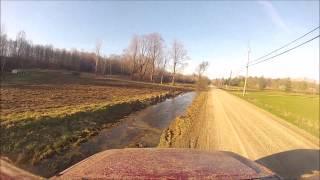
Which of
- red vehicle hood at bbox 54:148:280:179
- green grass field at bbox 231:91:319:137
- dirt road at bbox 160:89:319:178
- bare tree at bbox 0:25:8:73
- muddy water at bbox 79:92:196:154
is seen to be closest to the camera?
red vehicle hood at bbox 54:148:280:179

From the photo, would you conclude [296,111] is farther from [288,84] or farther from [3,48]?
[288,84]

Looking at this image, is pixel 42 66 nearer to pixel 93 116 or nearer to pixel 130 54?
pixel 130 54

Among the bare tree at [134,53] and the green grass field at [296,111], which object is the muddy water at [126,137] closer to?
the green grass field at [296,111]

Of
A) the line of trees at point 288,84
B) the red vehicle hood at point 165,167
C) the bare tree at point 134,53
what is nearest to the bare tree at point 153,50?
the bare tree at point 134,53

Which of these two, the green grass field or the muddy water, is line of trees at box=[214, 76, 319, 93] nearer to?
the green grass field

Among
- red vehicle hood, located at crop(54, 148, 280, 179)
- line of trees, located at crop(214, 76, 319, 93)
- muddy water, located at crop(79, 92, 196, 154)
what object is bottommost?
muddy water, located at crop(79, 92, 196, 154)

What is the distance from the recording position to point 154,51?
289 ft

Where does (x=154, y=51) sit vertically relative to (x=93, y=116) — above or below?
above

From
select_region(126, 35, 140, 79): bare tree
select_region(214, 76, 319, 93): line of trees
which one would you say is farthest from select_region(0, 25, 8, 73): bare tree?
select_region(214, 76, 319, 93): line of trees

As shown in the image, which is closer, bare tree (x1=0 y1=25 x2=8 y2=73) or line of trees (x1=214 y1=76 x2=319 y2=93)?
bare tree (x1=0 y1=25 x2=8 y2=73)

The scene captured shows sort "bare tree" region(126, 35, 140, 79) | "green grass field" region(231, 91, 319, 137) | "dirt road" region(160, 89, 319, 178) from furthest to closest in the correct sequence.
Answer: "bare tree" region(126, 35, 140, 79) → "green grass field" region(231, 91, 319, 137) → "dirt road" region(160, 89, 319, 178)

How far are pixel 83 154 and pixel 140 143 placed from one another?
8.84 ft

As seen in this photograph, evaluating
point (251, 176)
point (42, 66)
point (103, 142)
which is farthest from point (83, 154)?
point (42, 66)

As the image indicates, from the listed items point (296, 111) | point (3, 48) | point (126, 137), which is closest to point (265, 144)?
point (126, 137)
